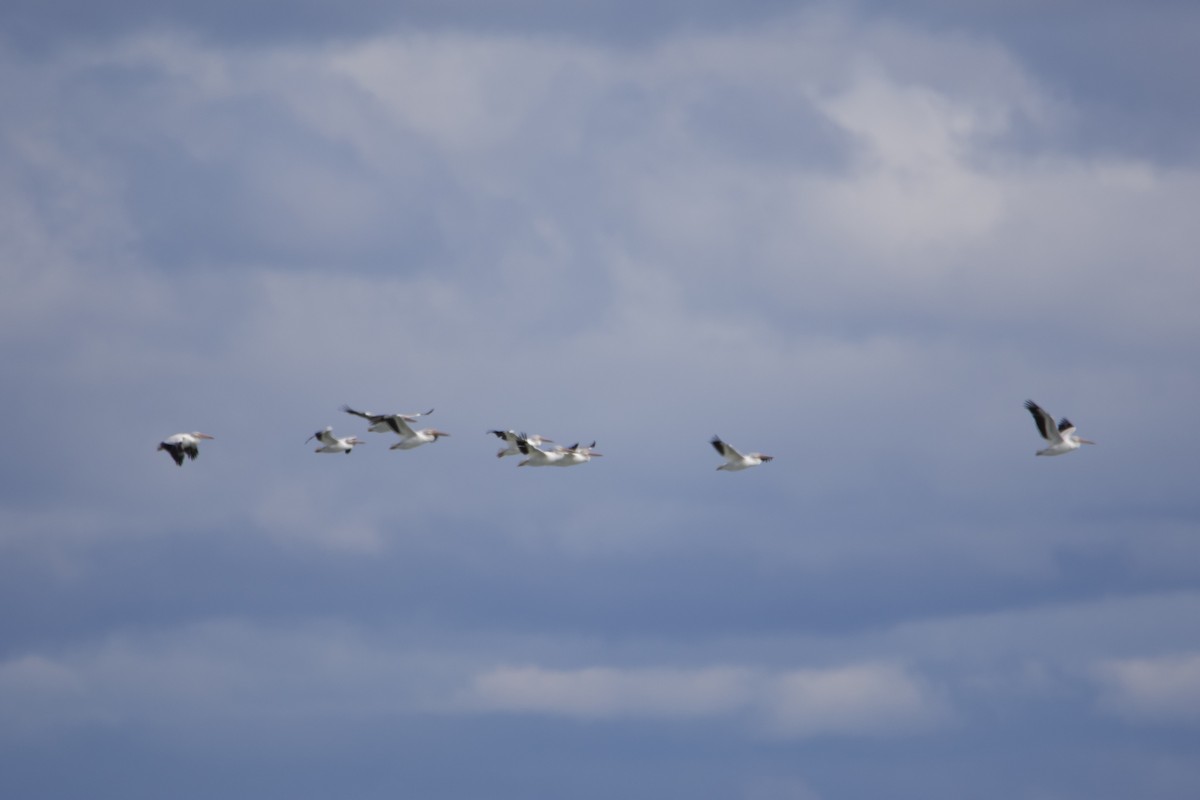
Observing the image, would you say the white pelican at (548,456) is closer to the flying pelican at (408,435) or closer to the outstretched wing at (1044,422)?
the flying pelican at (408,435)

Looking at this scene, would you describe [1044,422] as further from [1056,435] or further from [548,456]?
[548,456]

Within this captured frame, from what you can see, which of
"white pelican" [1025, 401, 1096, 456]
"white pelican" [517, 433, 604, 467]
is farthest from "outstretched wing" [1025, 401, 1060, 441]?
"white pelican" [517, 433, 604, 467]

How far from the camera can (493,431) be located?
102875 millimetres

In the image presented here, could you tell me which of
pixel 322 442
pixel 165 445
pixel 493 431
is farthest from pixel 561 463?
pixel 165 445

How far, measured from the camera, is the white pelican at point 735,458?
318 feet

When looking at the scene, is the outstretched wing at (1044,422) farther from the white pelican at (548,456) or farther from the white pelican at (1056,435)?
the white pelican at (548,456)

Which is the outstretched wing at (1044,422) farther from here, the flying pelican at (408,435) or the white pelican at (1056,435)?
the flying pelican at (408,435)

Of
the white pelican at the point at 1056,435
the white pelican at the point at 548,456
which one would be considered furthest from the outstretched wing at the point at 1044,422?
the white pelican at the point at 548,456

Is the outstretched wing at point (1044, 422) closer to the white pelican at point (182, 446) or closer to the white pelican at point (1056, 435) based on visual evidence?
the white pelican at point (1056, 435)

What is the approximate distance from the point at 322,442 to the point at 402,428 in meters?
3.81

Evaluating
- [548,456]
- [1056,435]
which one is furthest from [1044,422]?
[548,456]

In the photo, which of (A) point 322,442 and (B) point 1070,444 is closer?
(B) point 1070,444

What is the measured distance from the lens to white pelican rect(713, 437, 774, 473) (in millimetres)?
96938

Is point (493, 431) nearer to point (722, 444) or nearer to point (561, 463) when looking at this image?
point (561, 463)
